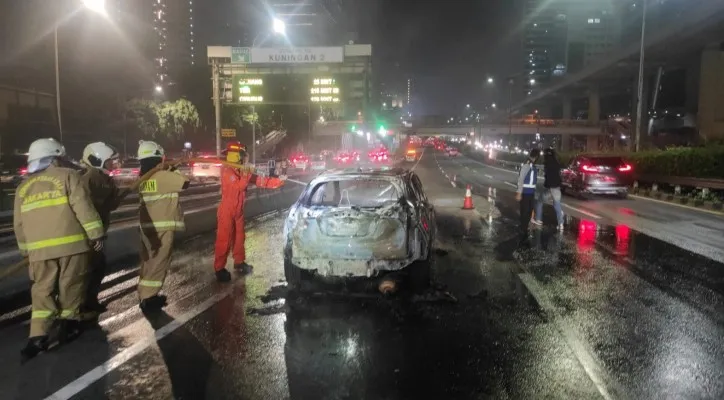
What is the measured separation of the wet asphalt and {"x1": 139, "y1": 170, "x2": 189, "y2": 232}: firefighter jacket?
98cm

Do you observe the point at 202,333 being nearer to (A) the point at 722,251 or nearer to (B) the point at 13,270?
(B) the point at 13,270

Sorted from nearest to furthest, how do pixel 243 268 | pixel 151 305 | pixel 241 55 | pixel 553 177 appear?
pixel 151 305
pixel 243 268
pixel 553 177
pixel 241 55

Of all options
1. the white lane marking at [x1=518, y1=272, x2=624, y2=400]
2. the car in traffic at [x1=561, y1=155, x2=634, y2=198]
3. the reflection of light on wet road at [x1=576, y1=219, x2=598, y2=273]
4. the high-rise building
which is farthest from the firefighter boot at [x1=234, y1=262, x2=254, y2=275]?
the high-rise building

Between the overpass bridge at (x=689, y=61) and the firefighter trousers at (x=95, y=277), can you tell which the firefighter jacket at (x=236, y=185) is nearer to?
the firefighter trousers at (x=95, y=277)

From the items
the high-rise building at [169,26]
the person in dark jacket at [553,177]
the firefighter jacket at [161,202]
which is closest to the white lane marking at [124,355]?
the firefighter jacket at [161,202]

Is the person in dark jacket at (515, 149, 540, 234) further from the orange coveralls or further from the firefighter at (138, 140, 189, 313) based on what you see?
the firefighter at (138, 140, 189, 313)

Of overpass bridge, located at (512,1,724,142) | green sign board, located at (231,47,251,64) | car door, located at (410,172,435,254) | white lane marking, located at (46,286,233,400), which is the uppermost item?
overpass bridge, located at (512,1,724,142)

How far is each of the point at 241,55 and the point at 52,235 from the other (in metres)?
26.4

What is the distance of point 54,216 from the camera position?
5367 millimetres

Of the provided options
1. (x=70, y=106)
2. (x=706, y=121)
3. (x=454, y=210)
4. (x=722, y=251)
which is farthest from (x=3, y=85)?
(x=706, y=121)

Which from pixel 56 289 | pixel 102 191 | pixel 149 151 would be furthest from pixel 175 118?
pixel 56 289

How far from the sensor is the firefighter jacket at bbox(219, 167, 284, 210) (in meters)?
8.36

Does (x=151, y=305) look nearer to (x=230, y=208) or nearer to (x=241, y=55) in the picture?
(x=230, y=208)

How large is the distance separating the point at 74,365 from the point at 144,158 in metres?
2.74
